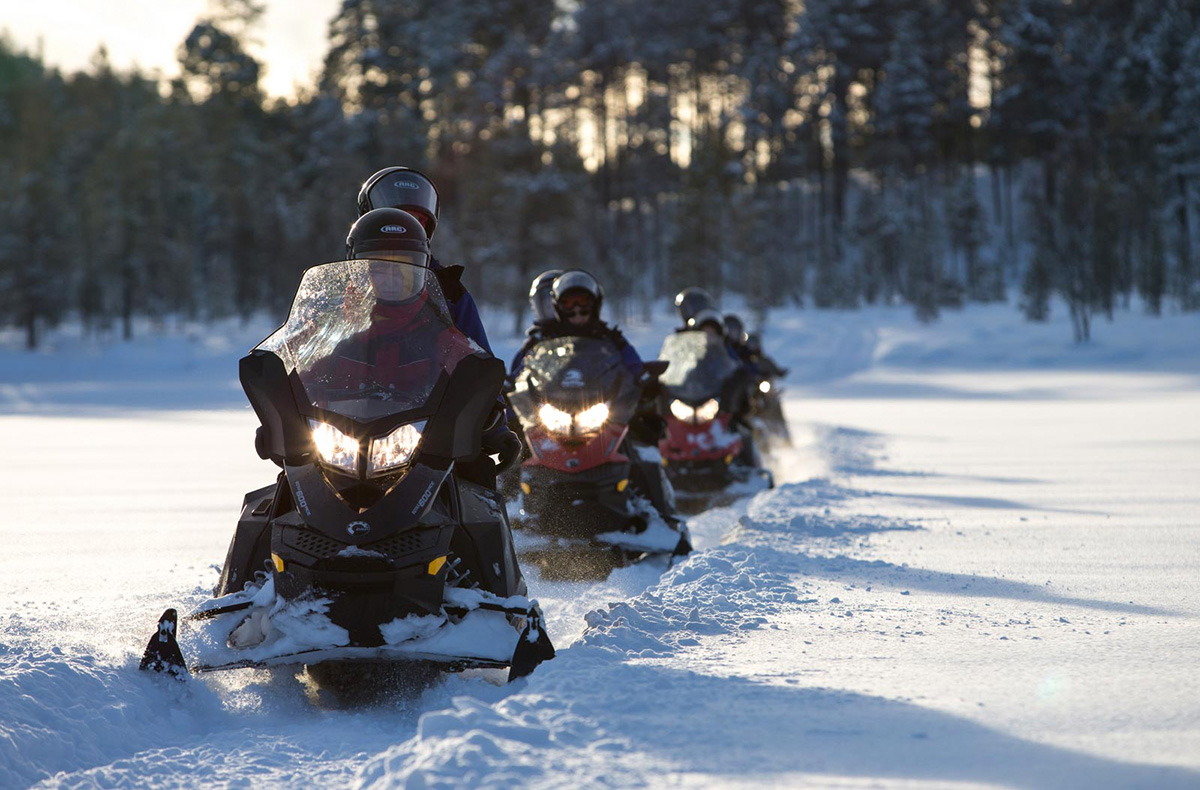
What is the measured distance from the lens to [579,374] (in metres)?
7.20

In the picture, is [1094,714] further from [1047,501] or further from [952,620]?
[1047,501]

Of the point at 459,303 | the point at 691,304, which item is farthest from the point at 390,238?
the point at 691,304

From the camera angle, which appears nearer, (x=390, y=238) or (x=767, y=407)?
(x=390, y=238)

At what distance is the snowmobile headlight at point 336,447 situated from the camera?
3.95m

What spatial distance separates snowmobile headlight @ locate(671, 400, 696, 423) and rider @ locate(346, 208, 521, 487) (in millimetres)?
5029

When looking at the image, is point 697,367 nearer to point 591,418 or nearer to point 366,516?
point 591,418

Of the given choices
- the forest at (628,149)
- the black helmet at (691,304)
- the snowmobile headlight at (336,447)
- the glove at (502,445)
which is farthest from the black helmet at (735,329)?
the forest at (628,149)

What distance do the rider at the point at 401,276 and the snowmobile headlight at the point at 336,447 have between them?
0.38 m

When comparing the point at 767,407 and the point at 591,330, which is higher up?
the point at 591,330

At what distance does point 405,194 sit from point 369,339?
61.2 inches

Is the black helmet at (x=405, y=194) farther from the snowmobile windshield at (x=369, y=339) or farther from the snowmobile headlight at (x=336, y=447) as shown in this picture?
the snowmobile headlight at (x=336, y=447)

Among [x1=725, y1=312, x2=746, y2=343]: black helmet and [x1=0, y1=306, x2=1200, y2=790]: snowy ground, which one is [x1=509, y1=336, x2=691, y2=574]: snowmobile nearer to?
[x1=0, y1=306, x2=1200, y2=790]: snowy ground

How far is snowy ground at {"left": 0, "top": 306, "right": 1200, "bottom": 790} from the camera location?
10.4 ft

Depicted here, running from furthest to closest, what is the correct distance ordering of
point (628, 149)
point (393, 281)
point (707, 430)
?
1. point (628, 149)
2. point (707, 430)
3. point (393, 281)
